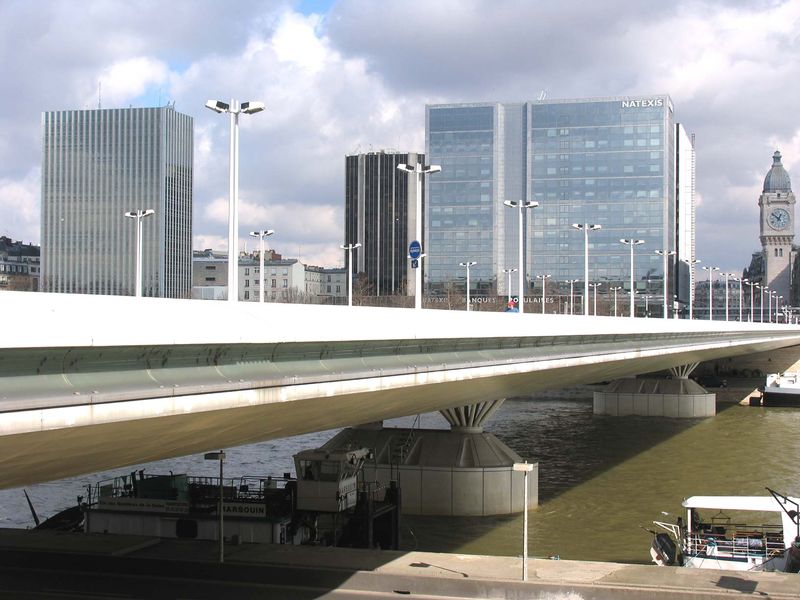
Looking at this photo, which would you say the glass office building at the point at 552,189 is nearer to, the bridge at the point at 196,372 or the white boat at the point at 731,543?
the white boat at the point at 731,543

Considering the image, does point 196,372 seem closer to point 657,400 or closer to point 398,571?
point 398,571

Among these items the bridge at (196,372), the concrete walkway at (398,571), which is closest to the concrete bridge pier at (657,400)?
the concrete walkway at (398,571)

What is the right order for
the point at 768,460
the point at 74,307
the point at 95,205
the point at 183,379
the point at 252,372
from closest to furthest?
the point at 74,307, the point at 183,379, the point at 252,372, the point at 768,460, the point at 95,205

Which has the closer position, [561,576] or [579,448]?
[561,576]

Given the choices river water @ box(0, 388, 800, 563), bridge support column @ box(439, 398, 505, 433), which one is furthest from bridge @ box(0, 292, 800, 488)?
bridge support column @ box(439, 398, 505, 433)

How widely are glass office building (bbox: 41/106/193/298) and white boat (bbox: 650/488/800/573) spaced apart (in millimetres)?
35021

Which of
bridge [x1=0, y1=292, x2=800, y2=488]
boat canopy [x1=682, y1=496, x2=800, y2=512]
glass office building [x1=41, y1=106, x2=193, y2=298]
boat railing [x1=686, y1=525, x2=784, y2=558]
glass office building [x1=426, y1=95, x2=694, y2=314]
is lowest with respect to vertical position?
boat railing [x1=686, y1=525, x2=784, y2=558]

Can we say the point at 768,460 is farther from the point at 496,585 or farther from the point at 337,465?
the point at 496,585

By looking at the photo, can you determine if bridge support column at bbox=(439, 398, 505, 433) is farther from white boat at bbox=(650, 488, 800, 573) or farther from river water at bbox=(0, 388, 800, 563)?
white boat at bbox=(650, 488, 800, 573)

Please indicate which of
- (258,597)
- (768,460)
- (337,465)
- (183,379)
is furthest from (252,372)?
(768,460)

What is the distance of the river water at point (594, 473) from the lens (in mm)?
32906

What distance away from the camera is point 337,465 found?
104 feet

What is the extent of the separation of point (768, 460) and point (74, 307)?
45.9m

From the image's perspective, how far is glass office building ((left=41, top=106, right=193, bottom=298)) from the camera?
5447cm
